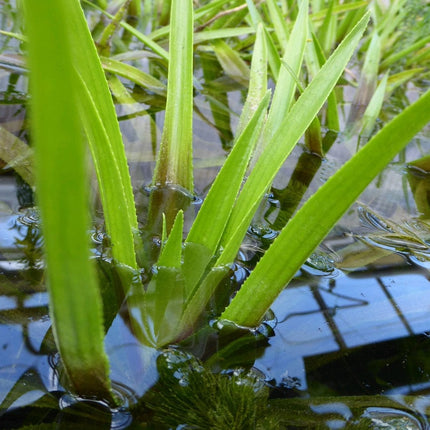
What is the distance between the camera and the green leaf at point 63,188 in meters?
Answer: 0.25

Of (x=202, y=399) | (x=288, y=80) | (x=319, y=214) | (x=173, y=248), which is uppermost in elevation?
(x=288, y=80)

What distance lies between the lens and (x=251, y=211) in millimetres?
563

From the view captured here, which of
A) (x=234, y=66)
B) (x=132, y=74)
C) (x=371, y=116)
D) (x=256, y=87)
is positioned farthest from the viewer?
(x=234, y=66)

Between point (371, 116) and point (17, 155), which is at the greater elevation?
point (371, 116)

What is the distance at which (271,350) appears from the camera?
0.61 m

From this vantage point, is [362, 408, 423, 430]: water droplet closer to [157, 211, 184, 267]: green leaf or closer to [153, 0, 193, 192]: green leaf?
[157, 211, 184, 267]: green leaf

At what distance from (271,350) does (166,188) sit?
0.42 meters

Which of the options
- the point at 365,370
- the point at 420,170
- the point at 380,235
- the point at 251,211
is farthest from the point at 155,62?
the point at 365,370

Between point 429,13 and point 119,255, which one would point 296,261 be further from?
point 429,13

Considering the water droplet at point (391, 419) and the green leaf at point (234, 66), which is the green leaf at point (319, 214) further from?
the green leaf at point (234, 66)

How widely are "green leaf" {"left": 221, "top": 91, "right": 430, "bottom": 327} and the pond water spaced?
0.07 metres

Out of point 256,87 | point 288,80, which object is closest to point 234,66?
point 256,87

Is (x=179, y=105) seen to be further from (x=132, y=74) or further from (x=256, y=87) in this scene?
(x=132, y=74)

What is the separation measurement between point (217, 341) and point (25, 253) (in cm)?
31
